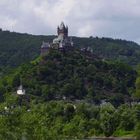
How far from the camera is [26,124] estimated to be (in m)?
48.4

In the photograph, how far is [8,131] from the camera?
46312 millimetres

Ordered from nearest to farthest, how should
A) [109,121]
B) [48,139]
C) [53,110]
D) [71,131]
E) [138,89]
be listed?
[48,139] → [71,131] → [138,89] → [109,121] → [53,110]

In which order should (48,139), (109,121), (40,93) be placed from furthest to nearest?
(40,93)
(109,121)
(48,139)

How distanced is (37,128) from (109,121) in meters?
88.4

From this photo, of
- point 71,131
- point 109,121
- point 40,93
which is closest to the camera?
point 71,131

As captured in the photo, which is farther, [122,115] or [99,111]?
[99,111]

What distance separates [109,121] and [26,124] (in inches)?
3499

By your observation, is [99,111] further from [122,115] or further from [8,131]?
[8,131]

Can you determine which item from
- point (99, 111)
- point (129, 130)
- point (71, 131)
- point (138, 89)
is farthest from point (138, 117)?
point (71, 131)

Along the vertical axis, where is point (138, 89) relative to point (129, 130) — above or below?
above

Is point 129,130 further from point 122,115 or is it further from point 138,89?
point 138,89

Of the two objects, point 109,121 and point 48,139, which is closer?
point 48,139

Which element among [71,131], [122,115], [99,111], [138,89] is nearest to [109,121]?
[122,115]

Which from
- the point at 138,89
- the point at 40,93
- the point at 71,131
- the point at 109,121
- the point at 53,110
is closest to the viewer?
the point at 71,131
